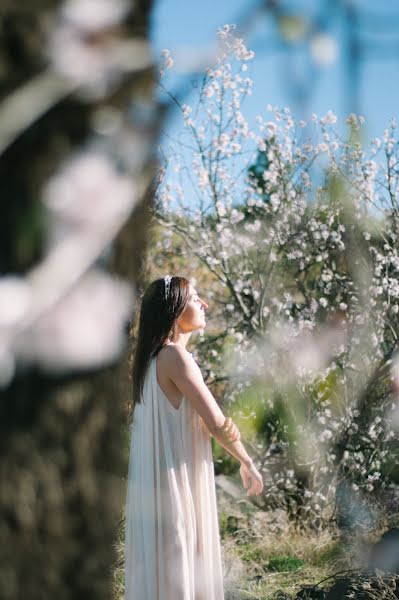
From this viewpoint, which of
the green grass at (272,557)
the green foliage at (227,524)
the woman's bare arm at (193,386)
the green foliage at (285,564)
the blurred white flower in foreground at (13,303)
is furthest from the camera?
the green foliage at (227,524)

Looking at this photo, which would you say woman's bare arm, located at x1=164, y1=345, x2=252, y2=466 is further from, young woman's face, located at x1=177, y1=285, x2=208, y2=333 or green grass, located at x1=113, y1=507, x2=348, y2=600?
green grass, located at x1=113, y1=507, x2=348, y2=600

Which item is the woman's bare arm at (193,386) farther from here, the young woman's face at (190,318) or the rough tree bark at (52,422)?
the rough tree bark at (52,422)

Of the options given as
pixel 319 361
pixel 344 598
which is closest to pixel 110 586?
pixel 344 598

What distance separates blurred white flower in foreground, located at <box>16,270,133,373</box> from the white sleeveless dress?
7.25 feet

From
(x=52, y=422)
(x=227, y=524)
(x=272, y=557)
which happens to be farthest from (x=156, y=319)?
(x=227, y=524)

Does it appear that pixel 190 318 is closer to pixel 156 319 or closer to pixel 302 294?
pixel 156 319

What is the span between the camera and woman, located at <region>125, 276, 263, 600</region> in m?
2.66

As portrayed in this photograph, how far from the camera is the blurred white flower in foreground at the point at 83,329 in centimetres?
45

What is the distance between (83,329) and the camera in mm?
463

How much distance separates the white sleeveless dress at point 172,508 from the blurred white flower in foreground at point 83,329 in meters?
2.21

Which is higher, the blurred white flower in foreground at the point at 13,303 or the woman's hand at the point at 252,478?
the woman's hand at the point at 252,478

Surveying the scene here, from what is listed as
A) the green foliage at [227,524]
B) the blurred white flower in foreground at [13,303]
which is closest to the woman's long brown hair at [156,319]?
the blurred white flower in foreground at [13,303]

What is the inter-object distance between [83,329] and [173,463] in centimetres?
231

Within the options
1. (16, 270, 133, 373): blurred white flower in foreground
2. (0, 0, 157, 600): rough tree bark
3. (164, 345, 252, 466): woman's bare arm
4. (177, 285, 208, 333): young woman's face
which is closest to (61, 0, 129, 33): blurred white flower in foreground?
(0, 0, 157, 600): rough tree bark
